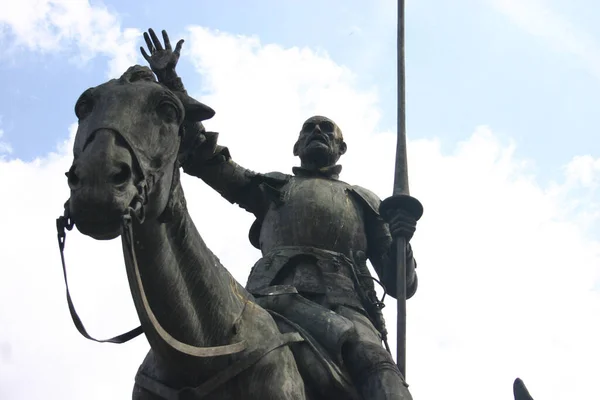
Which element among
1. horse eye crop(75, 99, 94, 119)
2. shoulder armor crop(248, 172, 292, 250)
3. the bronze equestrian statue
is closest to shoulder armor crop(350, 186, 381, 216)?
the bronze equestrian statue

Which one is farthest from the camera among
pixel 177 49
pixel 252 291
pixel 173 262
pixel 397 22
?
pixel 397 22

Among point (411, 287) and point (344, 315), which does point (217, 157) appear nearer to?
point (344, 315)

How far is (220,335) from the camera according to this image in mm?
6242

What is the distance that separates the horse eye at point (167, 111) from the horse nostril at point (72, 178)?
85cm

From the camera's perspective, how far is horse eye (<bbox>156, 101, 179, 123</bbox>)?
567 centimetres

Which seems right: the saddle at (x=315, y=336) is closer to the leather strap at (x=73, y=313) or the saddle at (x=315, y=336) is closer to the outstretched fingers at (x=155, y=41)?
the leather strap at (x=73, y=313)

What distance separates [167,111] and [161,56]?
77 centimetres

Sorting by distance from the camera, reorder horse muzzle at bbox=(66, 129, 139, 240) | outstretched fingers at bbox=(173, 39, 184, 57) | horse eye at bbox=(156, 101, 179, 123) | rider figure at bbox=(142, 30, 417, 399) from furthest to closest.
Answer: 1. rider figure at bbox=(142, 30, 417, 399)
2. outstretched fingers at bbox=(173, 39, 184, 57)
3. horse eye at bbox=(156, 101, 179, 123)
4. horse muzzle at bbox=(66, 129, 139, 240)

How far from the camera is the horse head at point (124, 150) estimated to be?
16.1 ft

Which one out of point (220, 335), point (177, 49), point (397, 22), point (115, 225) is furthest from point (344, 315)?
point (397, 22)

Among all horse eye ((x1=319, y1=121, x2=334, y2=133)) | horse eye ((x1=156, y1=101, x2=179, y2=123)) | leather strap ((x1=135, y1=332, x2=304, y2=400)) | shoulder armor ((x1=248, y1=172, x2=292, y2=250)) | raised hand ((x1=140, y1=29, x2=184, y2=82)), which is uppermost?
horse eye ((x1=319, y1=121, x2=334, y2=133))

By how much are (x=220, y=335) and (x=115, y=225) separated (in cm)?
153

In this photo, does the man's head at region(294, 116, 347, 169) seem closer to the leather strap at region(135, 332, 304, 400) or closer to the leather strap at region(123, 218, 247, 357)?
the leather strap at region(135, 332, 304, 400)

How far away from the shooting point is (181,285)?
6.01m
